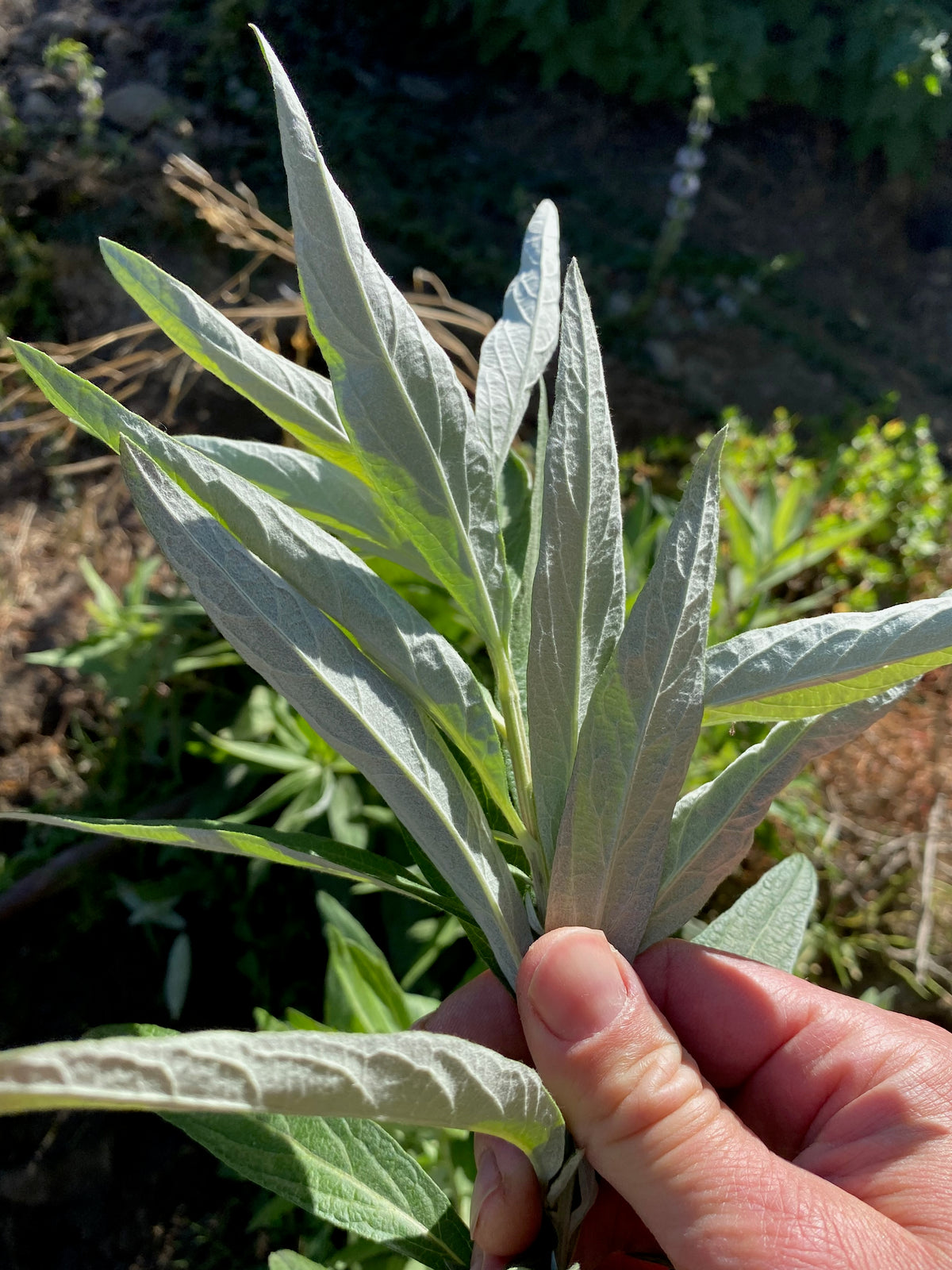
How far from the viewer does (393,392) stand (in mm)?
735

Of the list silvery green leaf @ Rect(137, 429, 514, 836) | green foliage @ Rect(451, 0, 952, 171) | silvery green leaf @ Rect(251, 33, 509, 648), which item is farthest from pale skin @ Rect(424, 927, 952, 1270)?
green foliage @ Rect(451, 0, 952, 171)

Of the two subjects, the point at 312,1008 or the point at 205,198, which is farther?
the point at 205,198

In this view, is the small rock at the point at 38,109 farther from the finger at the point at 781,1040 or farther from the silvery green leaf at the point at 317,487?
the finger at the point at 781,1040

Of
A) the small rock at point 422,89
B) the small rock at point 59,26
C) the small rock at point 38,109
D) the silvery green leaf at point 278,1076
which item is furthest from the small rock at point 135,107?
the silvery green leaf at point 278,1076

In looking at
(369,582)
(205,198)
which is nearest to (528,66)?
(205,198)

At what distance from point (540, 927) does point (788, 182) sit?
5.78 meters

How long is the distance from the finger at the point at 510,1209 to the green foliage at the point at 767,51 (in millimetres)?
5435

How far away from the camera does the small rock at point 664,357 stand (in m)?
4.45

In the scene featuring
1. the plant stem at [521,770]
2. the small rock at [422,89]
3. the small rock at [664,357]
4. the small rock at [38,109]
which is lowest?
the plant stem at [521,770]

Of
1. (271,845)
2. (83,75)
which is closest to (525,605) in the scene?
(271,845)

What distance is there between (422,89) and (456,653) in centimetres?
544

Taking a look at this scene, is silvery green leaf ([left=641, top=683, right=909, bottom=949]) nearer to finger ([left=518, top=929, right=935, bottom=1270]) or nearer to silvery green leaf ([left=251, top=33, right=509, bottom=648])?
finger ([left=518, top=929, right=935, bottom=1270])

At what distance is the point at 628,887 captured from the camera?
83cm

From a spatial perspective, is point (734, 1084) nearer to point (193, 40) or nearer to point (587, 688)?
point (587, 688)
